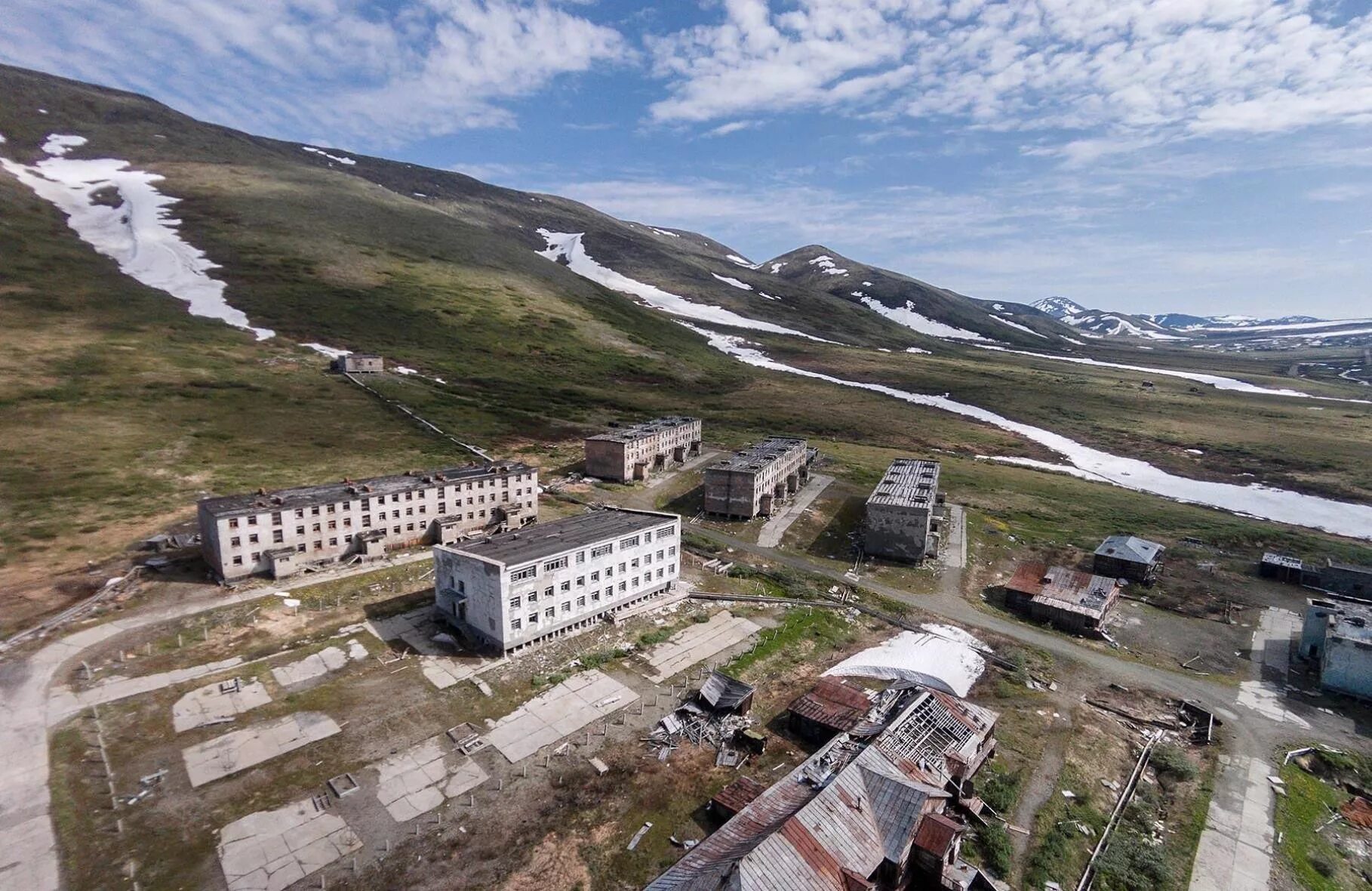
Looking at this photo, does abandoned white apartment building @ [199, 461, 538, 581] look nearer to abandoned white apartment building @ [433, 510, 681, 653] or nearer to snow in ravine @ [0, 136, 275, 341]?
abandoned white apartment building @ [433, 510, 681, 653]

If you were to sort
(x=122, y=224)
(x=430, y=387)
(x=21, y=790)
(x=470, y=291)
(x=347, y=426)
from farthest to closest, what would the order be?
(x=470, y=291)
(x=122, y=224)
(x=430, y=387)
(x=347, y=426)
(x=21, y=790)

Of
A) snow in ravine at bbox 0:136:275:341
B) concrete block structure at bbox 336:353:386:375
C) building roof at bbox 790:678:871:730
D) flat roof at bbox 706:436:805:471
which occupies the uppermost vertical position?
snow in ravine at bbox 0:136:275:341

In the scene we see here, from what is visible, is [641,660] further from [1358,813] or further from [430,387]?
[430,387]

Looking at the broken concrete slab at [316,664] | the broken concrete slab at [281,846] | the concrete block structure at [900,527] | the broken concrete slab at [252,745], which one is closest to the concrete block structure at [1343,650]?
the concrete block structure at [900,527]

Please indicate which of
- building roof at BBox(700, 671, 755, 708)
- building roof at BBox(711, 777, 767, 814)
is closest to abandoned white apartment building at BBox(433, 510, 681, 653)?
building roof at BBox(700, 671, 755, 708)

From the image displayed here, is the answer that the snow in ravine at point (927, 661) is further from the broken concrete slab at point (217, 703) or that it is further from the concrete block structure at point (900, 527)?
the broken concrete slab at point (217, 703)

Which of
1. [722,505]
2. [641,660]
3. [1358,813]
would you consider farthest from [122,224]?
[1358,813]
